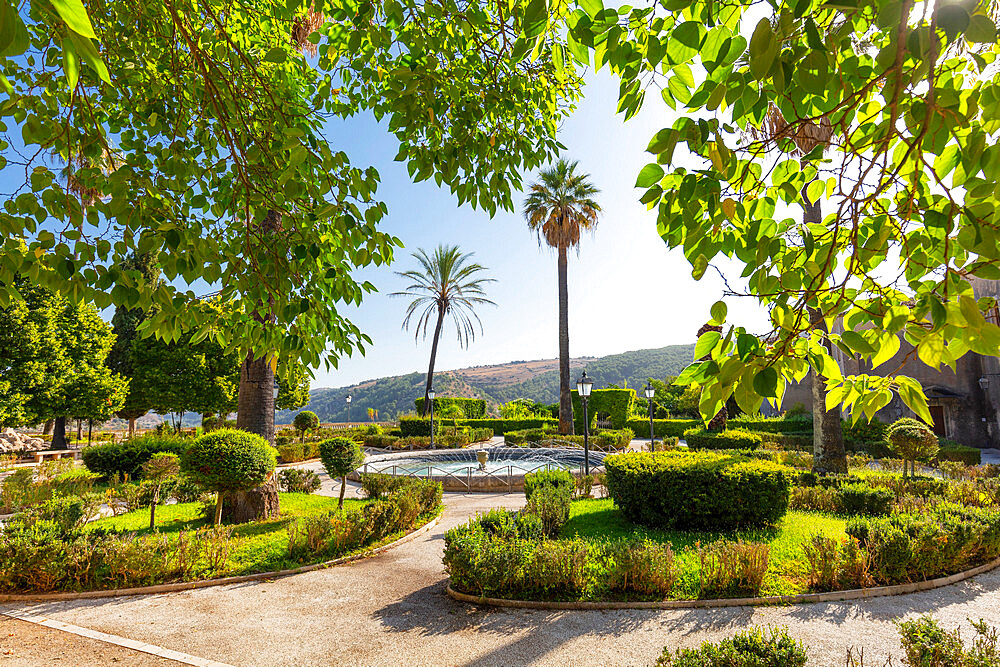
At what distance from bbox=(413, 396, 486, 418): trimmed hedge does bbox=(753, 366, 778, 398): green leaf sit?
32.5 meters

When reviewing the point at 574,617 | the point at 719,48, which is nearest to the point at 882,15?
the point at 719,48

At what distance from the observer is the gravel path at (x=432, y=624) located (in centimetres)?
463

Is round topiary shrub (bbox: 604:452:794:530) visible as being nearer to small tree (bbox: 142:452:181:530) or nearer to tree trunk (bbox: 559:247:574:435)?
small tree (bbox: 142:452:181:530)

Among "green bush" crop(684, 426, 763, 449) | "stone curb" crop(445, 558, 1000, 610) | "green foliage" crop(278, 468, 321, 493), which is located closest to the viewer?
"stone curb" crop(445, 558, 1000, 610)

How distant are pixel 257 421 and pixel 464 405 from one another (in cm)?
2749

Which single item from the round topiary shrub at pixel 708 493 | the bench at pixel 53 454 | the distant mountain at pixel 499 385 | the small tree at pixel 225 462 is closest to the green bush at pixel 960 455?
the round topiary shrub at pixel 708 493

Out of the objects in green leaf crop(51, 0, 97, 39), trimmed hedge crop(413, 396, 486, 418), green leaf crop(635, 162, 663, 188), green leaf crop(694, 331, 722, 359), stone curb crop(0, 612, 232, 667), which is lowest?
stone curb crop(0, 612, 232, 667)

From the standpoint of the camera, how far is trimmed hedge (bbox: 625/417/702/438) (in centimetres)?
3011

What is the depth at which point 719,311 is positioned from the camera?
154 cm

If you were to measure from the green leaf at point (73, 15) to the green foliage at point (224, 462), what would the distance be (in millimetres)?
9685

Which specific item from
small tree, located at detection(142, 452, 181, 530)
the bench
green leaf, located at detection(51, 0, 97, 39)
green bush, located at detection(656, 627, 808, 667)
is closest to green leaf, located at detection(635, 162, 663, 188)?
green leaf, located at detection(51, 0, 97, 39)

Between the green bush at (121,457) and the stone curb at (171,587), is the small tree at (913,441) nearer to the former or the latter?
the stone curb at (171,587)

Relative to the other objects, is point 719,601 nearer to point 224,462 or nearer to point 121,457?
point 224,462

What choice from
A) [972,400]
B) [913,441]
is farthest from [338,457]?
[972,400]
